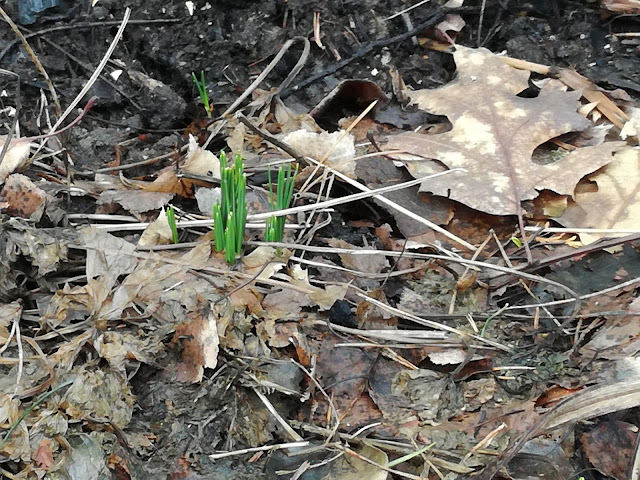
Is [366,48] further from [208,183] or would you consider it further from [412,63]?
[208,183]

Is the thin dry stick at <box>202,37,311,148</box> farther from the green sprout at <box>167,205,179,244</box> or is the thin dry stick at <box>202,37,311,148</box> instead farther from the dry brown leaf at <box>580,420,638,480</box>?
the dry brown leaf at <box>580,420,638,480</box>

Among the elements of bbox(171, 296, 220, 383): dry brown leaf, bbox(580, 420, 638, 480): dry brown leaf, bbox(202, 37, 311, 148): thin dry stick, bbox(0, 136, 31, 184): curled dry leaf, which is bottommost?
bbox(580, 420, 638, 480): dry brown leaf

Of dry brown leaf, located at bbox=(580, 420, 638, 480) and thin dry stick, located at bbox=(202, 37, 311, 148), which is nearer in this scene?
dry brown leaf, located at bbox=(580, 420, 638, 480)

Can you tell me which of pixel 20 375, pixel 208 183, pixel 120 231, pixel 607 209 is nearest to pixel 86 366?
pixel 20 375

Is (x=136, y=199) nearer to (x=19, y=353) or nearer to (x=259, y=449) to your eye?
(x=19, y=353)

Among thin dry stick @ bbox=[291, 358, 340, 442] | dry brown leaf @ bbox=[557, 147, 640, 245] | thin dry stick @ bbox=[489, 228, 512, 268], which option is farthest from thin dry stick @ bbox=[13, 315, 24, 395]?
dry brown leaf @ bbox=[557, 147, 640, 245]

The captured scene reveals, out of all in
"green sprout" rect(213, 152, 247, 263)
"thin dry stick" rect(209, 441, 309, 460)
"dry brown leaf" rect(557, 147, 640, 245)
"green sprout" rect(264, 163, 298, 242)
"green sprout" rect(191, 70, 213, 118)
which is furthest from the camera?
"green sprout" rect(191, 70, 213, 118)

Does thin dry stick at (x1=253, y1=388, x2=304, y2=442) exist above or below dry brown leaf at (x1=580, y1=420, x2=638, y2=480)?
above

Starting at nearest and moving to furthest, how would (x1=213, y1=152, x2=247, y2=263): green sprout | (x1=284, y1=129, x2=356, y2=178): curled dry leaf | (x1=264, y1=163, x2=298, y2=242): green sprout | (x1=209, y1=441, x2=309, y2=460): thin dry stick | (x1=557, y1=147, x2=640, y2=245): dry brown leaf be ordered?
1. (x1=209, y1=441, x2=309, y2=460): thin dry stick
2. (x1=213, y1=152, x2=247, y2=263): green sprout
3. (x1=264, y1=163, x2=298, y2=242): green sprout
4. (x1=557, y1=147, x2=640, y2=245): dry brown leaf
5. (x1=284, y1=129, x2=356, y2=178): curled dry leaf
